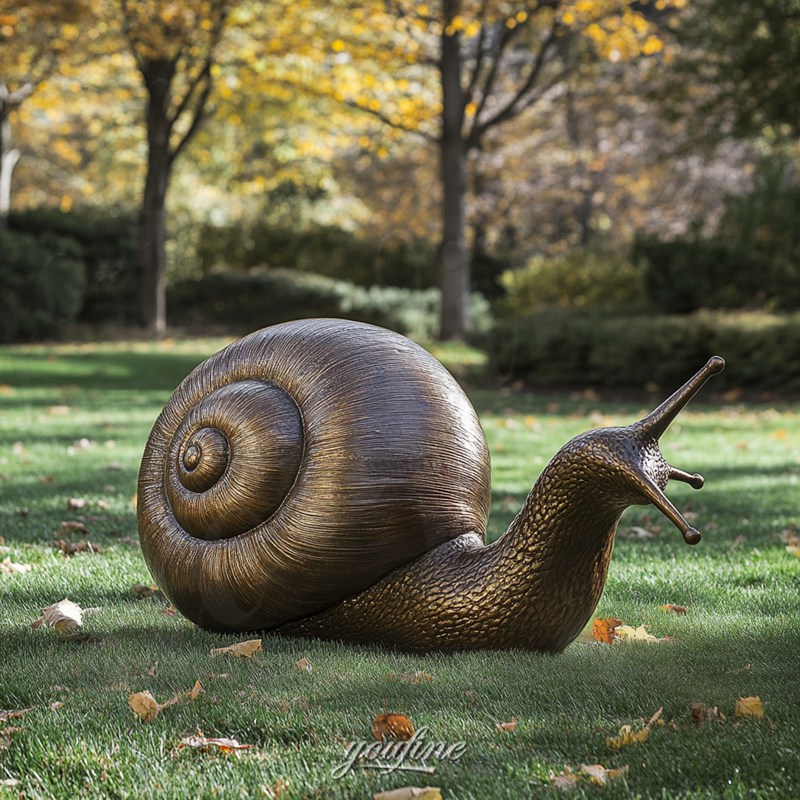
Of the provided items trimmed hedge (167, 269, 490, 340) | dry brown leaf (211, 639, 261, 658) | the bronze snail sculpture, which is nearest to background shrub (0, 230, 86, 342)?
trimmed hedge (167, 269, 490, 340)

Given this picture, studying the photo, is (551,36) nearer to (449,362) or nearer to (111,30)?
(449,362)

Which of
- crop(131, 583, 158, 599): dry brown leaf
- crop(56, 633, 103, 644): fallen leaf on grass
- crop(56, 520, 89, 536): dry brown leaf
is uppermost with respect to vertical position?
crop(56, 520, 89, 536): dry brown leaf

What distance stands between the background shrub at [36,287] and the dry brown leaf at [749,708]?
1632cm

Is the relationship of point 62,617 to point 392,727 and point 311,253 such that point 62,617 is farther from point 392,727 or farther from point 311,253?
point 311,253

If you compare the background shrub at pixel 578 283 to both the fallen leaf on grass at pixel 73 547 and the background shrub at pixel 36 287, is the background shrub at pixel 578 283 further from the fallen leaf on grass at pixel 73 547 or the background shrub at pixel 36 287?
the fallen leaf on grass at pixel 73 547

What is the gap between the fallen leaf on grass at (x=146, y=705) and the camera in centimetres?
297

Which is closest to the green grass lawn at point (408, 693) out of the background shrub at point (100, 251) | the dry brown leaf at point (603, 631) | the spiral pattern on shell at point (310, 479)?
the dry brown leaf at point (603, 631)

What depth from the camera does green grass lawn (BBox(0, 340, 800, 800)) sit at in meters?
2.57

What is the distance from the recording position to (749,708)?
A: 2895 mm

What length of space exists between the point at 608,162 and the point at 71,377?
721 inches

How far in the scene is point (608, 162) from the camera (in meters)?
28.7

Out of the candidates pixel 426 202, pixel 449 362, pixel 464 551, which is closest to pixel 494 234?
pixel 426 202

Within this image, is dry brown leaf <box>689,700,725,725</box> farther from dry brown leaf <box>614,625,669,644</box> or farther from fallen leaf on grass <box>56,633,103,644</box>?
fallen leaf on grass <box>56,633,103,644</box>
